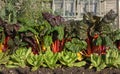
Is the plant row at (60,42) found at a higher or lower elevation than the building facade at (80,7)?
lower

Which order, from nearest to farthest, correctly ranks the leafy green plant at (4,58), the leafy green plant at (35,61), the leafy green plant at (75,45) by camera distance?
the leafy green plant at (35,61), the leafy green plant at (4,58), the leafy green plant at (75,45)

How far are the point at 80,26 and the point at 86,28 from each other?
0.14m

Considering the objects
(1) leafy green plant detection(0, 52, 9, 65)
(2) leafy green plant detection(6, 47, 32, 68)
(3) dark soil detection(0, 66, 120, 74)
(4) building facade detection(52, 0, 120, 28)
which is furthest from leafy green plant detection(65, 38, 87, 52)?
(4) building facade detection(52, 0, 120, 28)

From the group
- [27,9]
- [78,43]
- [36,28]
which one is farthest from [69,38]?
[27,9]

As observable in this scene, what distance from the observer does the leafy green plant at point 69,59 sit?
6.94 m

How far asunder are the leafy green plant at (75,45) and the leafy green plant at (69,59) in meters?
0.17

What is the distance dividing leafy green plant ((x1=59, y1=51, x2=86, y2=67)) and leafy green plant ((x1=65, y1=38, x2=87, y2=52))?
172mm

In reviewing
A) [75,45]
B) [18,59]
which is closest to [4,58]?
[18,59]

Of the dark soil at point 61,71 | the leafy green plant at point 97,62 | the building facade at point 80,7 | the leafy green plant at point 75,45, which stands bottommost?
the dark soil at point 61,71

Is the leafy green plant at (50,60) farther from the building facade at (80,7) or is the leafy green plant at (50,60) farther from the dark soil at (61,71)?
the building facade at (80,7)

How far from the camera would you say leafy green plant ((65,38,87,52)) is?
7.34m

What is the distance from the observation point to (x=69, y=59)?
696 centimetres

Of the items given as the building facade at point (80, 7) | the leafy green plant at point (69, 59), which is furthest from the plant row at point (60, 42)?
the building facade at point (80, 7)

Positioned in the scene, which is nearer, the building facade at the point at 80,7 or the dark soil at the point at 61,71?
the dark soil at the point at 61,71
